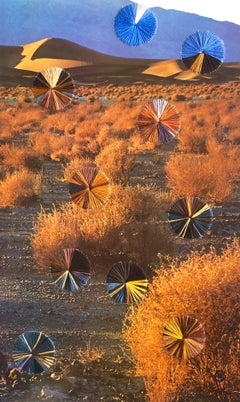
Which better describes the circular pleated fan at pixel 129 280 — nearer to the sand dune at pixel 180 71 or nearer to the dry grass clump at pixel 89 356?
the dry grass clump at pixel 89 356

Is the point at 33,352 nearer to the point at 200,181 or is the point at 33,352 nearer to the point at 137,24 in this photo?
the point at 137,24

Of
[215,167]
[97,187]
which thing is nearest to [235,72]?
[215,167]

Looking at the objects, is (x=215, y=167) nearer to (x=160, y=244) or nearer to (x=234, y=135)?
(x=160, y=244)

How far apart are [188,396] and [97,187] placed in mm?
1923

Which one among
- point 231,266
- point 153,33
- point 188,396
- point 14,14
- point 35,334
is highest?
point 14,14

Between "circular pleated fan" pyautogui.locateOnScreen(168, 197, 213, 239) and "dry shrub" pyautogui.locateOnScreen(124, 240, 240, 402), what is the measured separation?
88cm

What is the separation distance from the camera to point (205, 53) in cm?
402

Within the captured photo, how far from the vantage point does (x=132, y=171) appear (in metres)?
11.3

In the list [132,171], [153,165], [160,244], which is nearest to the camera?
[160,244]

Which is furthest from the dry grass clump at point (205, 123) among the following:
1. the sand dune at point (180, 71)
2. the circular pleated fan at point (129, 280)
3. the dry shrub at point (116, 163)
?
the circular pleated fan at point (129, 280)

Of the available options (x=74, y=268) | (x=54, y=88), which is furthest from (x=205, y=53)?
(x=74, y=268)

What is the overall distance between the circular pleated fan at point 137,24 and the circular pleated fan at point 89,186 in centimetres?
117

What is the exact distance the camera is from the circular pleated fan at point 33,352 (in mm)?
3762

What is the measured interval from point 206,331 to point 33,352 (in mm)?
1327
